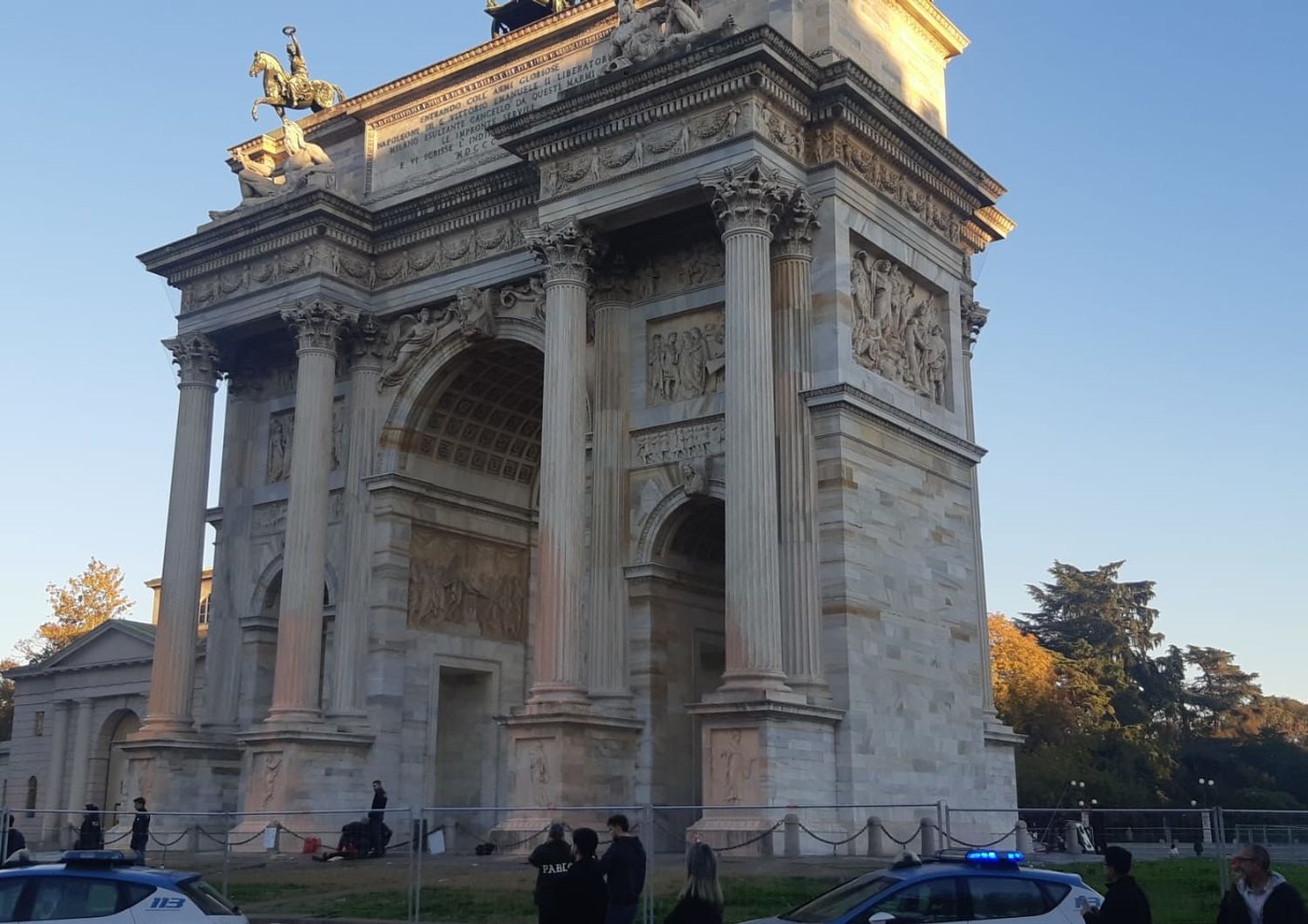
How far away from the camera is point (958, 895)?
11336 mm

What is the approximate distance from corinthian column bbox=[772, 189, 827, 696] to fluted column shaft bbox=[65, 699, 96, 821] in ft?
135

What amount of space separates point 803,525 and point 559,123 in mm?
9739

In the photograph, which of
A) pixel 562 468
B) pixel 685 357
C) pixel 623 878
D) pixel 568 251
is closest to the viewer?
pixel 623 878

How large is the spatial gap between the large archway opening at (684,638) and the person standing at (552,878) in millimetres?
15374

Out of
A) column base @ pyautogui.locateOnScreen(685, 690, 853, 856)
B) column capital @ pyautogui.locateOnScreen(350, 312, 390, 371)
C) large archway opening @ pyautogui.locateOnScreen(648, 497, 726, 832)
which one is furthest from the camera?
column capital @ pyautogui.locateOnScreen(350, 312, 390, 371)

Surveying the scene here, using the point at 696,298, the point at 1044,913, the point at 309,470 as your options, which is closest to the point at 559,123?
the point at 696,298

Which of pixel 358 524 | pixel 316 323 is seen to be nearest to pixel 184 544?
pixel 358 524

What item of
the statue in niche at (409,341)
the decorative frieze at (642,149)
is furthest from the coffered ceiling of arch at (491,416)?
the decorative frieze at (642,149)

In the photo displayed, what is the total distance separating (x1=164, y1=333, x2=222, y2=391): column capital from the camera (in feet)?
115

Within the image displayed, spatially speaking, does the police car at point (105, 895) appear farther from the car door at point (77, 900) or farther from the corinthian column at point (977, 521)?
the corinthian column at point (977, 521)

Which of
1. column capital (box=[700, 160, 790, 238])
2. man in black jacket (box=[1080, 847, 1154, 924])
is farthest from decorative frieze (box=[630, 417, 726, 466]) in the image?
man in black jacket (box=[1080, 847, 1154, 924])

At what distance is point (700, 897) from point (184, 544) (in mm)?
26588

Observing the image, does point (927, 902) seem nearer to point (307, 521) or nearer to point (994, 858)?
point (994, 858)

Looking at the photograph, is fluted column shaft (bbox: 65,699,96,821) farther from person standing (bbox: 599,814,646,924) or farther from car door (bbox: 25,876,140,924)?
person standing (bbox: 599,814,646,924)
